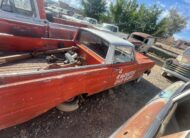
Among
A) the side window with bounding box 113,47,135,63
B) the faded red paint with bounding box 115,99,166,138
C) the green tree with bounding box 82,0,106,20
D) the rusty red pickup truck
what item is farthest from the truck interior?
the green tree with bounding box 82,0,106,20

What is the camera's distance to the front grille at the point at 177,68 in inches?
270

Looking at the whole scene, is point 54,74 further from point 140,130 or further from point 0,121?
point 140,130

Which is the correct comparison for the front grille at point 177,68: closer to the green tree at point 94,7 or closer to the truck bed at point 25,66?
the truck bed at point 25,66

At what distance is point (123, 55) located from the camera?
13.8 feet

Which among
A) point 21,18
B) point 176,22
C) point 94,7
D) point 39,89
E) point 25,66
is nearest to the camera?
point 39,89

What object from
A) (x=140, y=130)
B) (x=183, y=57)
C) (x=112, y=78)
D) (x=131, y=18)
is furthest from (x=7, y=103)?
(x=131, y=18)

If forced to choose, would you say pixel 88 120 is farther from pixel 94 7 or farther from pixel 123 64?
pixel 94 7

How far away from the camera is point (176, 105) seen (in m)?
2.46

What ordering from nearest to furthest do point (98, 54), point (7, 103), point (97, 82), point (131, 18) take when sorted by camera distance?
point (7, 103) < point (97, 82) < point (98, 54) < point (131, 18)

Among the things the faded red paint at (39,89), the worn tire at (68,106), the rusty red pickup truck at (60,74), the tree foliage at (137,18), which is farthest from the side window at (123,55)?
the tree foliage at (137,18)

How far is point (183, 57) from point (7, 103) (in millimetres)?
7694

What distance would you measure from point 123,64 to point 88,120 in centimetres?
159

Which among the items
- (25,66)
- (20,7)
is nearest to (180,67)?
(25,66)

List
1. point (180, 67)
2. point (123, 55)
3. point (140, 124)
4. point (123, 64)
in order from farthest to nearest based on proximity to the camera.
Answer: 1. point (180, 67)
2. point (123, 55)
3. point (123, 64)
4. point (140, 124)
